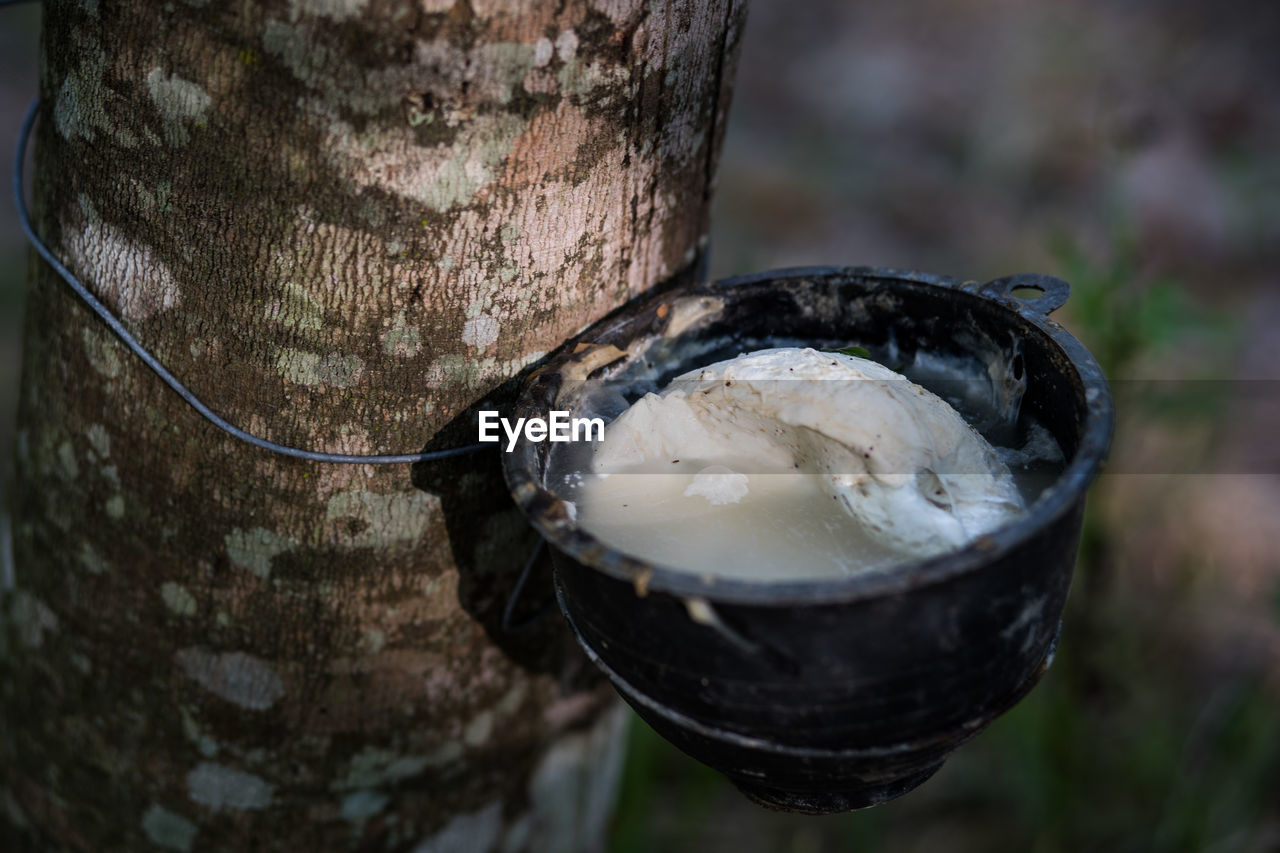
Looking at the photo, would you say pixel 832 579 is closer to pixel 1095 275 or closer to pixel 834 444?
pixel 834 444

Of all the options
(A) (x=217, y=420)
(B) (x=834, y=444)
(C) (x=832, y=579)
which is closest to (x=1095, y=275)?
(B) (x=834, y=444)

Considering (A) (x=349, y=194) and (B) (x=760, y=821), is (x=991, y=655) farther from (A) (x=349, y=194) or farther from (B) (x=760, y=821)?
(B) (x=760, y=821)

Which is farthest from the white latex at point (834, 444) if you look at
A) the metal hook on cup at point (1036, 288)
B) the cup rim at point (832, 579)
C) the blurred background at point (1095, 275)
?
the blurred background at point (1095, 275)

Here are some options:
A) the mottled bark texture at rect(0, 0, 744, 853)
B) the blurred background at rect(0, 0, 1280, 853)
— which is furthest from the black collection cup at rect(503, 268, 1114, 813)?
the blurred background at rect(0, 0, 1280, 853)

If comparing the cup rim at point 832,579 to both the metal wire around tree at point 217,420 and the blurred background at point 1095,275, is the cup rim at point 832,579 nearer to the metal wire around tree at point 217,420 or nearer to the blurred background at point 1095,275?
the metal wire around tree at point 217,420

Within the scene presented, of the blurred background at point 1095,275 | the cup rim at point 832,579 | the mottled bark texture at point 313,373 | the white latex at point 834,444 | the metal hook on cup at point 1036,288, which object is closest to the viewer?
the cup rim at point 832,579
